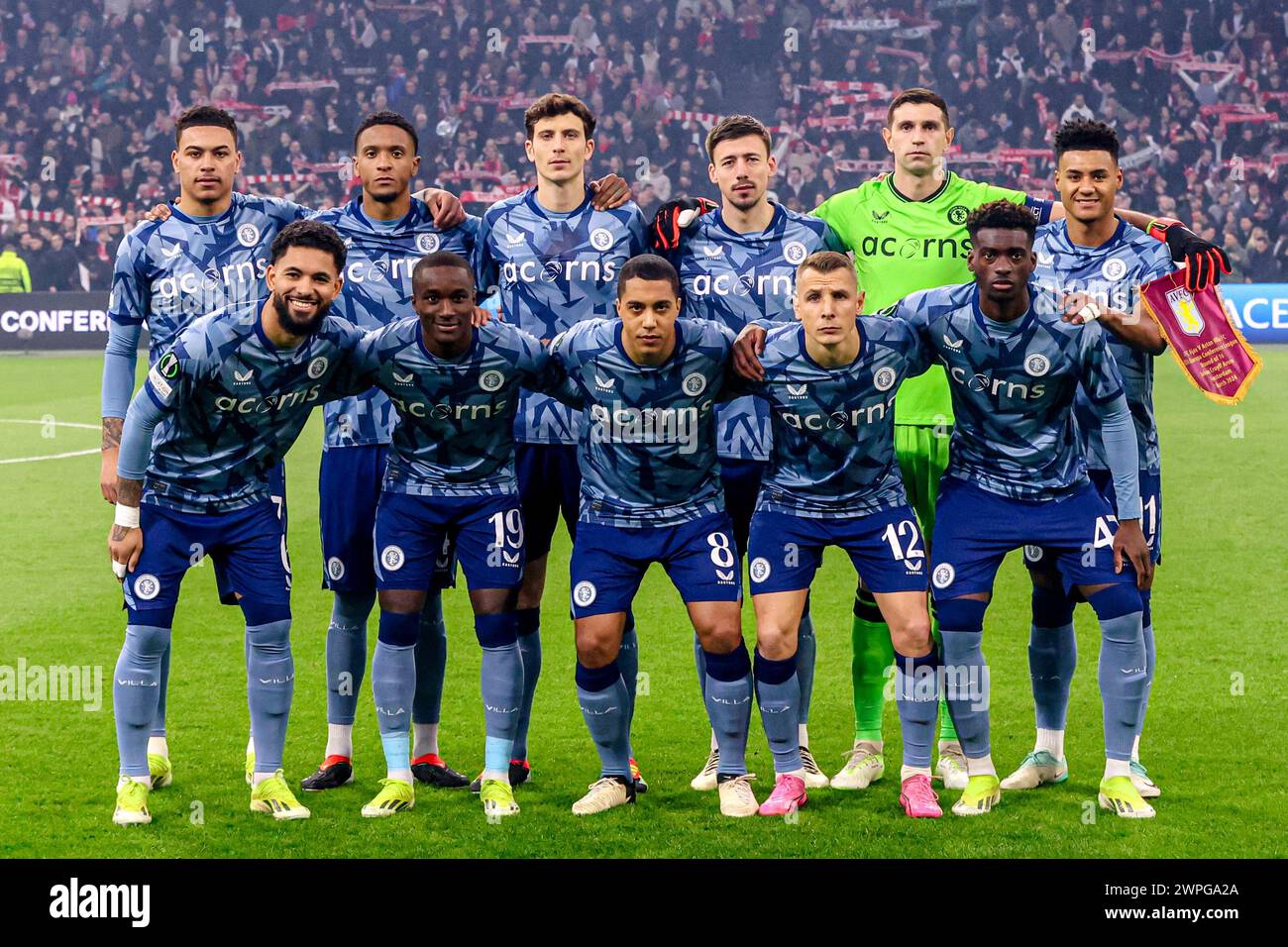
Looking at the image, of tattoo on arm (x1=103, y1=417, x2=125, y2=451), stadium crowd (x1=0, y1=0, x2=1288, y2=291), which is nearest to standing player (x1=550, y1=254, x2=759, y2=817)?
tattoo on arm (x1=103, y1=417, x2=125, y2=451)

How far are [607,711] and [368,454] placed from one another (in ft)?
4.43

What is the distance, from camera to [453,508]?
5.41 metres

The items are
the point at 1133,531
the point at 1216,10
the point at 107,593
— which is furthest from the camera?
the point at 1216,10

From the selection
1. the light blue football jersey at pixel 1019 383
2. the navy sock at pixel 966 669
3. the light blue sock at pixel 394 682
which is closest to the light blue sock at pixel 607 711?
the light blue sock at pixel 394 682

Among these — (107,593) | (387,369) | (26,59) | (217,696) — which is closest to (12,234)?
(26,59)

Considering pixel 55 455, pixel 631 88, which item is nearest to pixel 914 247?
pixel 55 455

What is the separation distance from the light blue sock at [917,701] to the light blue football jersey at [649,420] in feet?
2.88

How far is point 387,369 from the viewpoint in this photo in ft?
17.5

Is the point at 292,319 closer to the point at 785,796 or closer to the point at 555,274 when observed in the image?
the point at 555,274

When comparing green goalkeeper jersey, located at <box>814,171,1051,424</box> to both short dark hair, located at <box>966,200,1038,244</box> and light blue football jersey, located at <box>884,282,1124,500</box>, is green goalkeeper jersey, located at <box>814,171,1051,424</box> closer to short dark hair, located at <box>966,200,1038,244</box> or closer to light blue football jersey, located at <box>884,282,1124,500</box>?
light blue football jersey, located at <box>884,282,1124,500</box>

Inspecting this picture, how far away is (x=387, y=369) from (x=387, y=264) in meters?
0.66

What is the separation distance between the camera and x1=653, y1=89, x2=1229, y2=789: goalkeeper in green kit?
587cm

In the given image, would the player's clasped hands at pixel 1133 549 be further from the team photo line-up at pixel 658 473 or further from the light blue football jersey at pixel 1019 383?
the light blue football jersey at pixel 1019 383

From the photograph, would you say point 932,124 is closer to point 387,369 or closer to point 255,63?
point 387,369
